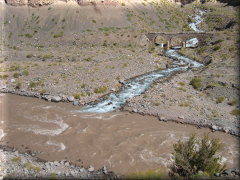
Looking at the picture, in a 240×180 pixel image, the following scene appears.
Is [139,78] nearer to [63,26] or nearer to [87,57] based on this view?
[87,57]

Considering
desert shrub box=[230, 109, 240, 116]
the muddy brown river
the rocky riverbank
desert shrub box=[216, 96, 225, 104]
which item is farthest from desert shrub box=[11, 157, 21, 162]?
desert shrub box=[216, 96, 225, 104]

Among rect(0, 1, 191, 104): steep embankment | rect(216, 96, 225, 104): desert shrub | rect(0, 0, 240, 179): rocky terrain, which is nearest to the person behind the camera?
rect(0, 0, 240, 179): rocky terrain

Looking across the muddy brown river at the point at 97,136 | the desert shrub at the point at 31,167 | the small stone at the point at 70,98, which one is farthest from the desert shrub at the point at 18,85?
the desert shrub at the point at 31,167

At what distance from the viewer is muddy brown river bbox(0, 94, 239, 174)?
17844 millimetres

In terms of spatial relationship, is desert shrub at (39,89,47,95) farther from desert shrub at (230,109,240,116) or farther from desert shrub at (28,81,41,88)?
desert shrub at (230,109,240,116)

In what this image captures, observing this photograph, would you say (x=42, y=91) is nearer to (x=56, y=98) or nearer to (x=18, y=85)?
(x=56, y=98)

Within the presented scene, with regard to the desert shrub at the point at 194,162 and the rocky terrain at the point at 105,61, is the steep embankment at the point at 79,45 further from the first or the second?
the desert shrub at the point at 194,162

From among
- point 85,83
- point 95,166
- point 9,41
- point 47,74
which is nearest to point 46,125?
point 95,166

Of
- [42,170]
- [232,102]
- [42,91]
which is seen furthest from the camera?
[42,91]

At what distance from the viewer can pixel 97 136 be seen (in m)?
21.1

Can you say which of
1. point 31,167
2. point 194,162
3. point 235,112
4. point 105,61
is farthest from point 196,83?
point 31,167

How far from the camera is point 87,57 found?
4794 centimetres

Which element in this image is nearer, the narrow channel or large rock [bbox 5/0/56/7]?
the narrow channel

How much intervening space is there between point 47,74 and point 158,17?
5175 centimetres
